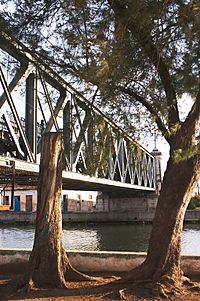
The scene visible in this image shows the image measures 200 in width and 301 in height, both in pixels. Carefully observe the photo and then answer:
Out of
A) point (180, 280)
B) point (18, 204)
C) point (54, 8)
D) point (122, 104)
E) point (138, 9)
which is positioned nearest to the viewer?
point (138, 9)

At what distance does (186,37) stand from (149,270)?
4.16 meters

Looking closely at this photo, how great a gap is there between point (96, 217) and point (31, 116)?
1775 inches

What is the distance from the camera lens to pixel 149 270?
8000 millimetres

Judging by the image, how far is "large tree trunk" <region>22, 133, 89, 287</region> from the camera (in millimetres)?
8347

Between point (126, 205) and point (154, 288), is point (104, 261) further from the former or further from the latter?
point (126, 205)

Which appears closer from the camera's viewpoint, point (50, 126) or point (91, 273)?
point (91, 273)

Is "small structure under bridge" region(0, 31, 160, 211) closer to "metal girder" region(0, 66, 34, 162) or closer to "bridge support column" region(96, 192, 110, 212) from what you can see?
"metal girder" region(0, 66, 34, 162)

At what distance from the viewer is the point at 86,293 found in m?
7.73

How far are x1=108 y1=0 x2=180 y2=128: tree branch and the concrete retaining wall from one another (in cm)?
289

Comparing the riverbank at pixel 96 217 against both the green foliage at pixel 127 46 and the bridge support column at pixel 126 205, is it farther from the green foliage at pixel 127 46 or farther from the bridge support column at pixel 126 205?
the green foliage at pixel 127 46

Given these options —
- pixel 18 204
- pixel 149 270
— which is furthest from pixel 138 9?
pixel 18 204

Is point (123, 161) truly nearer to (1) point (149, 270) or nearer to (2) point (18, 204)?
(1) point (149, 270)

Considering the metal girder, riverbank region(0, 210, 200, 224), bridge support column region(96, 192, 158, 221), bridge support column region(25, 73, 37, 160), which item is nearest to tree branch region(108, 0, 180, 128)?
the metal girder

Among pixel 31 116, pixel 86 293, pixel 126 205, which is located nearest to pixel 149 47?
pixel 86 293
